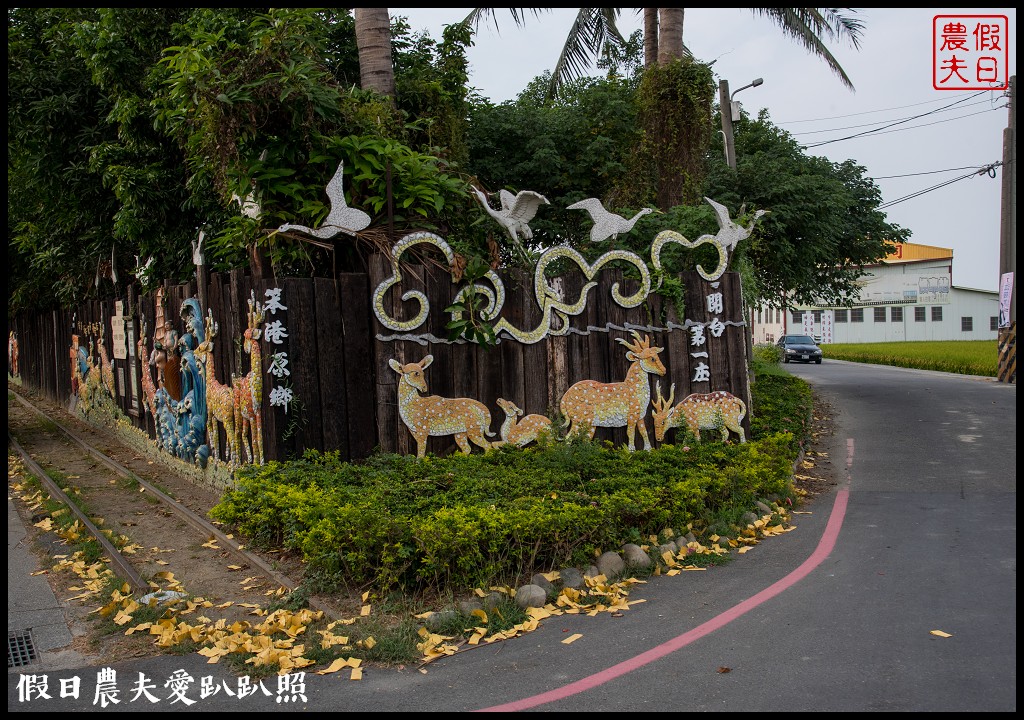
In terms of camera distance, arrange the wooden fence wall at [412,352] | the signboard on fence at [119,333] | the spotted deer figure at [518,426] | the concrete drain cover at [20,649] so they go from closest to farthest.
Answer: the concrete drain cover at [20,649]
the wooden fence wall at [412,352]
the spotted deer figure at [518,426]
the signboard on fence at [119,333]

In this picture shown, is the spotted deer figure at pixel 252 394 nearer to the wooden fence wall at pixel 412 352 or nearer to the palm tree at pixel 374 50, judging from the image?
the wooden fence wall at pixel 412 352

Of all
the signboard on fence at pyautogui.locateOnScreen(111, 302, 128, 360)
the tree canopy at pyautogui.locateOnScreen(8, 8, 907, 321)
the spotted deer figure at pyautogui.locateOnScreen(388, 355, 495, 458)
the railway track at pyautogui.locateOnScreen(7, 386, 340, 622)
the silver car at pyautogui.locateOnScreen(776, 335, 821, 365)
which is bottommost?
the railway track at pyautogui.locateOnScreen(7, 386, 340, 622)

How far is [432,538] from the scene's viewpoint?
5461 mm

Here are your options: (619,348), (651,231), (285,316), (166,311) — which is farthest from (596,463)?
(166,311)

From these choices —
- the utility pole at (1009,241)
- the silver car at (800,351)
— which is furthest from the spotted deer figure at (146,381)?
the silver car at (800,351)

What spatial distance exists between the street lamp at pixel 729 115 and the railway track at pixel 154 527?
1298 centimetres

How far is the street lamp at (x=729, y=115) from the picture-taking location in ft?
57.8

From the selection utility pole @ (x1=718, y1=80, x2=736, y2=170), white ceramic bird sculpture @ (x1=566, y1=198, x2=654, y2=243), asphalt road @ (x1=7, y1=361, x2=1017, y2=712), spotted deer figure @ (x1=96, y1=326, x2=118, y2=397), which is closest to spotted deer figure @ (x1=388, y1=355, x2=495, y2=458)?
white ceramic bird sculpture @ (x1=566, y1=198, x2=654, y2=243)

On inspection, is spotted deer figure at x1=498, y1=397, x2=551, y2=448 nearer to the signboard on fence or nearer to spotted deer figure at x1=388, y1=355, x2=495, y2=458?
spotted deer figure at x1=388, y1=355, x2=495, y2=458

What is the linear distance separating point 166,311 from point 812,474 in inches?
339

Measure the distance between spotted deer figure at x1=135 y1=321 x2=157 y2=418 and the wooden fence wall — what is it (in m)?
2.05

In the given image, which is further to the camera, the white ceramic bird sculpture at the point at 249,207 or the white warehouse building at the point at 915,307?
the white warehouse building at the point at 915,307

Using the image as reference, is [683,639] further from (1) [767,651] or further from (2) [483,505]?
(2) [483,505]

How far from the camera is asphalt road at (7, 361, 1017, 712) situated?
4.07 m
